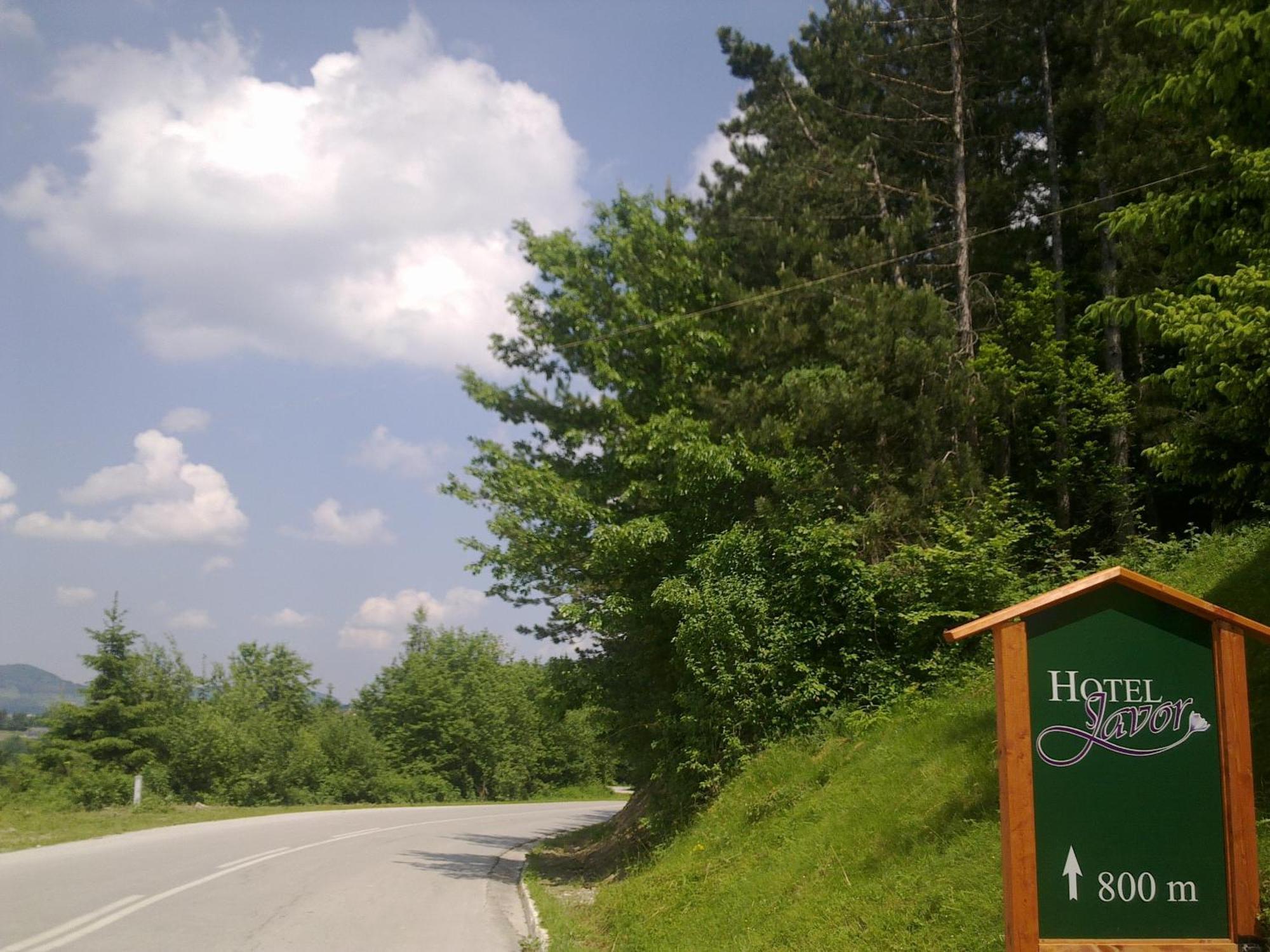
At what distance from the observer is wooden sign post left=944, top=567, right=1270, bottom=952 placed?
570cm

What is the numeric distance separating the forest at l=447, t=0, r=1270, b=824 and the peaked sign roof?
7.45 meters

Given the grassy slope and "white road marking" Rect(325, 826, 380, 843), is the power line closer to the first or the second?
the grassy slope

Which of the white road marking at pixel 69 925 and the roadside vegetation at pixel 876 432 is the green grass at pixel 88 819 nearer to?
the white road marking at pixel 69 925

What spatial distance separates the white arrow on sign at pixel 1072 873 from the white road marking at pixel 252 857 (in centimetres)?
1357

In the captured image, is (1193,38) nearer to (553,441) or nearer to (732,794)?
Result: (732,794)

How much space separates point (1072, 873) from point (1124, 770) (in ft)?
2.14

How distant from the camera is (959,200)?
64.9ft

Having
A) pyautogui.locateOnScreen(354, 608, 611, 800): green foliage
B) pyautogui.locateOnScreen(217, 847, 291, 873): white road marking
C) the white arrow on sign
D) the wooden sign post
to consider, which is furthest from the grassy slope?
pyautogui.locateOnScreen(354, 608, 611, 800): green foliage

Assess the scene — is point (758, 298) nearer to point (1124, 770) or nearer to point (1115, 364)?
point (1115, 364)

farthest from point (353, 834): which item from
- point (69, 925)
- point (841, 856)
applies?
point (841, 856)

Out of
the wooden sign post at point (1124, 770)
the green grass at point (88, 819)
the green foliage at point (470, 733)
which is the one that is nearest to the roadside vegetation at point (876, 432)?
the wooden sign post at point (1124, 770)

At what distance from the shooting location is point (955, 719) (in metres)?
11.5

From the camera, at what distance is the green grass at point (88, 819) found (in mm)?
18766

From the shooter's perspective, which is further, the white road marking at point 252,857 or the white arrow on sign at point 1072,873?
the white road marking at point 252,857
